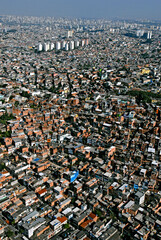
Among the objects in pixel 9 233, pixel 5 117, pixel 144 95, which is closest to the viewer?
pixel 9 233

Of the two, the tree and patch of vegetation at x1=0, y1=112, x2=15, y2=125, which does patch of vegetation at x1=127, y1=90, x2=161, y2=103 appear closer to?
patch of vegetation at x1=0, y1=112, x2=15, y2=125

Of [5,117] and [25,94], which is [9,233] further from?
[25,94]

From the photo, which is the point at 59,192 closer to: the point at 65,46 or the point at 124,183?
the point at 124,183

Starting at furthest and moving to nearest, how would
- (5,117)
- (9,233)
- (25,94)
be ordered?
(25,94)
(5,117)
(9,233)

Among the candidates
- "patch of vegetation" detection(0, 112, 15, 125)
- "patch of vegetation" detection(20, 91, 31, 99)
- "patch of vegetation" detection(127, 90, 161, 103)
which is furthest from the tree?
"patch of vegetation" detection(127, 90, 161, 103)

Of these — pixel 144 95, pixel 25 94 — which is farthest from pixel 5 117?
pixel 144 95

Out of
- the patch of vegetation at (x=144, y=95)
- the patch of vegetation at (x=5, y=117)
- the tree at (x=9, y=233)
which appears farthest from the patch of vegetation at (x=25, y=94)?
the tree at (x=9, y=233)

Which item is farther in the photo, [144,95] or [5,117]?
[144,95]

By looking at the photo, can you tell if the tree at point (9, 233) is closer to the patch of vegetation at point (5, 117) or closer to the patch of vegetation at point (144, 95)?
the patch of vegetation at point (5, 117)

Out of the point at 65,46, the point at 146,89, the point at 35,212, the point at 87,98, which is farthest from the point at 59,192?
the point at 65,46

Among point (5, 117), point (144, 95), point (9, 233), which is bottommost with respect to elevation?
point (9, 233)

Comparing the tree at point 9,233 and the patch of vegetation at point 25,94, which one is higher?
the patch of vegetation at point 25,94

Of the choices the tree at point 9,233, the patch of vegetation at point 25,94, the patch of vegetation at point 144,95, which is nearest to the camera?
the tree at point 9,233

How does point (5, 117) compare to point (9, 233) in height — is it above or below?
above
